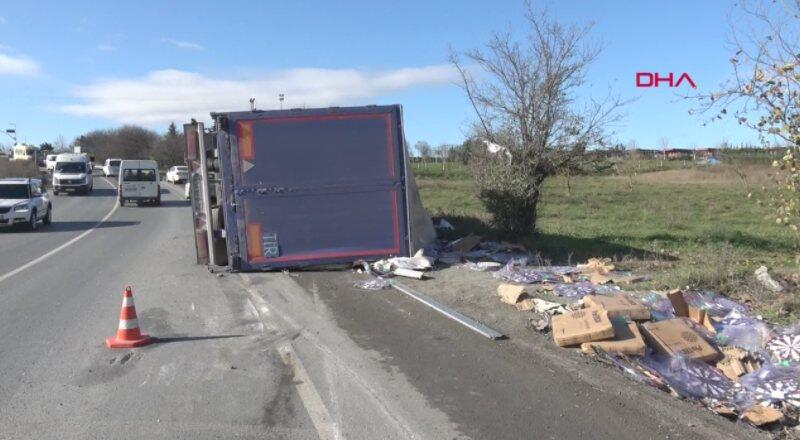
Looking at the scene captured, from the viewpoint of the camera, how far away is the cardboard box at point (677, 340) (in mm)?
5551

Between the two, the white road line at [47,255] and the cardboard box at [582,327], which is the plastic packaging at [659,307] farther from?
the white road line at [47,255]

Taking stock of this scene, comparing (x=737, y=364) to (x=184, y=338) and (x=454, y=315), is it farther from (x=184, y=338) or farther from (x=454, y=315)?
(x=184, y=338)

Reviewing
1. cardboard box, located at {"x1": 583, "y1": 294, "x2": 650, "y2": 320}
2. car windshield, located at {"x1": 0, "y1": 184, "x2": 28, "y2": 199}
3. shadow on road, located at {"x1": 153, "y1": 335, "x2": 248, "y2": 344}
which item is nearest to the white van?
car windshield, located at {"x1": 0, "y1": 184, "x2": 28, "y2": 199}

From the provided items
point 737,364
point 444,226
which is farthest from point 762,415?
point 444,226

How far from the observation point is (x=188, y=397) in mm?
4992

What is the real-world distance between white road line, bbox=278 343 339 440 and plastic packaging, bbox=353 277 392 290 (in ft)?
10.9

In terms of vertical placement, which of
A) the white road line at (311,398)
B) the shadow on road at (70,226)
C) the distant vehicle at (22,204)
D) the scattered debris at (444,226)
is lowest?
the white road line at (311,398)

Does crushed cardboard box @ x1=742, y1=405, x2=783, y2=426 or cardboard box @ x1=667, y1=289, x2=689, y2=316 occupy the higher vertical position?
cardboard box @ x1=667, y1=289, x2=689, y2=316

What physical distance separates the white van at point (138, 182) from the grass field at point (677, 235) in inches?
601

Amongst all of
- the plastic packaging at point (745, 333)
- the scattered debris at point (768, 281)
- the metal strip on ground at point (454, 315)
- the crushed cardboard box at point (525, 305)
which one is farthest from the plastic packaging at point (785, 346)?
the crushed cardboard box at point (525, 305)

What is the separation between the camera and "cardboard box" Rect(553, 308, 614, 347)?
590 centimetres

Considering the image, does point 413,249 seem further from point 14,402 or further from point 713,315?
point 14,402

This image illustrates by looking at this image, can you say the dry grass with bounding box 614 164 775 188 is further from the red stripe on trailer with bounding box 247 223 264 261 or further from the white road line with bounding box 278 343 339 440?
the white road line with bounding box 278 343 339 440

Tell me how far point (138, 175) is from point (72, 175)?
9.39 m
